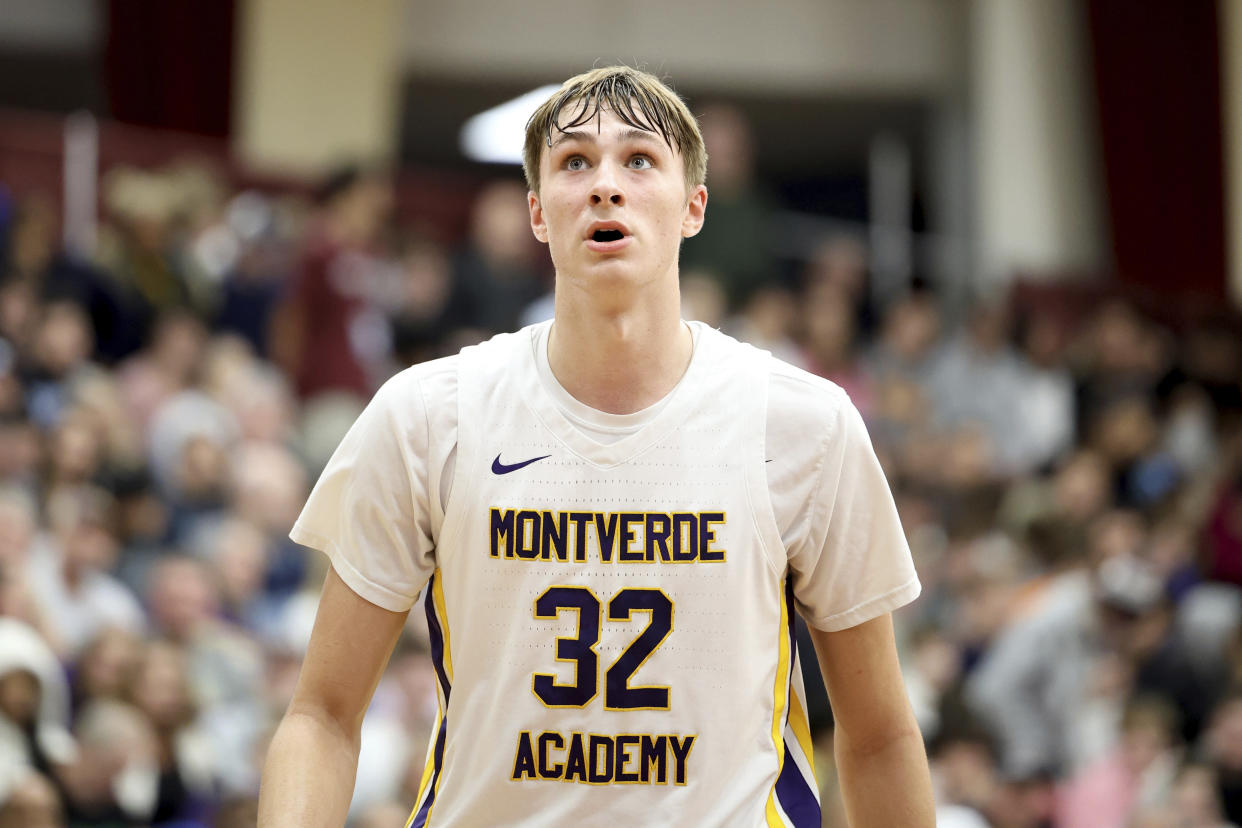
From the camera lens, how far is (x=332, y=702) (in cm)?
274

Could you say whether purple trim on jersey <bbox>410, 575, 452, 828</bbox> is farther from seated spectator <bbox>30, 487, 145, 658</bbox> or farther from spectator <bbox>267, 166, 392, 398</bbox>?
spectator <bbox>267, 166, 392, 398</bbox>

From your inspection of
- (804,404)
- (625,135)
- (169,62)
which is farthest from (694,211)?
(169,62)

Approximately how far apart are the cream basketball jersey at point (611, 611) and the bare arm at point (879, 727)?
0.06 meters

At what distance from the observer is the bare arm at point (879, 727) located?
2.80 meters

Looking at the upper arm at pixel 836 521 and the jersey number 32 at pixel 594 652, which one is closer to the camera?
the jersey number 32 at pixel 594 652

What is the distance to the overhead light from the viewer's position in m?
14.3

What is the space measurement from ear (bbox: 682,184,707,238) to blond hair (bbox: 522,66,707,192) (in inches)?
1.0

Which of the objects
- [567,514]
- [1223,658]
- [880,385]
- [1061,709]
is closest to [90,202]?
[880,385]

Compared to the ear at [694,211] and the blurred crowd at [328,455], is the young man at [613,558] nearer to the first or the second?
the ear at [694,211]

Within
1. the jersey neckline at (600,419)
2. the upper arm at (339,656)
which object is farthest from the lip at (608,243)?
the upper arm at (339,656)

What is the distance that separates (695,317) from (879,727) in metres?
6.06

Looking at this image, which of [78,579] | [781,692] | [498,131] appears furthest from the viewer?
[498,131]

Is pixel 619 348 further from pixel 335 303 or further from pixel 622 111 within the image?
pixel 335 303

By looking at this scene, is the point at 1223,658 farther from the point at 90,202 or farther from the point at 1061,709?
the point at 90,202
